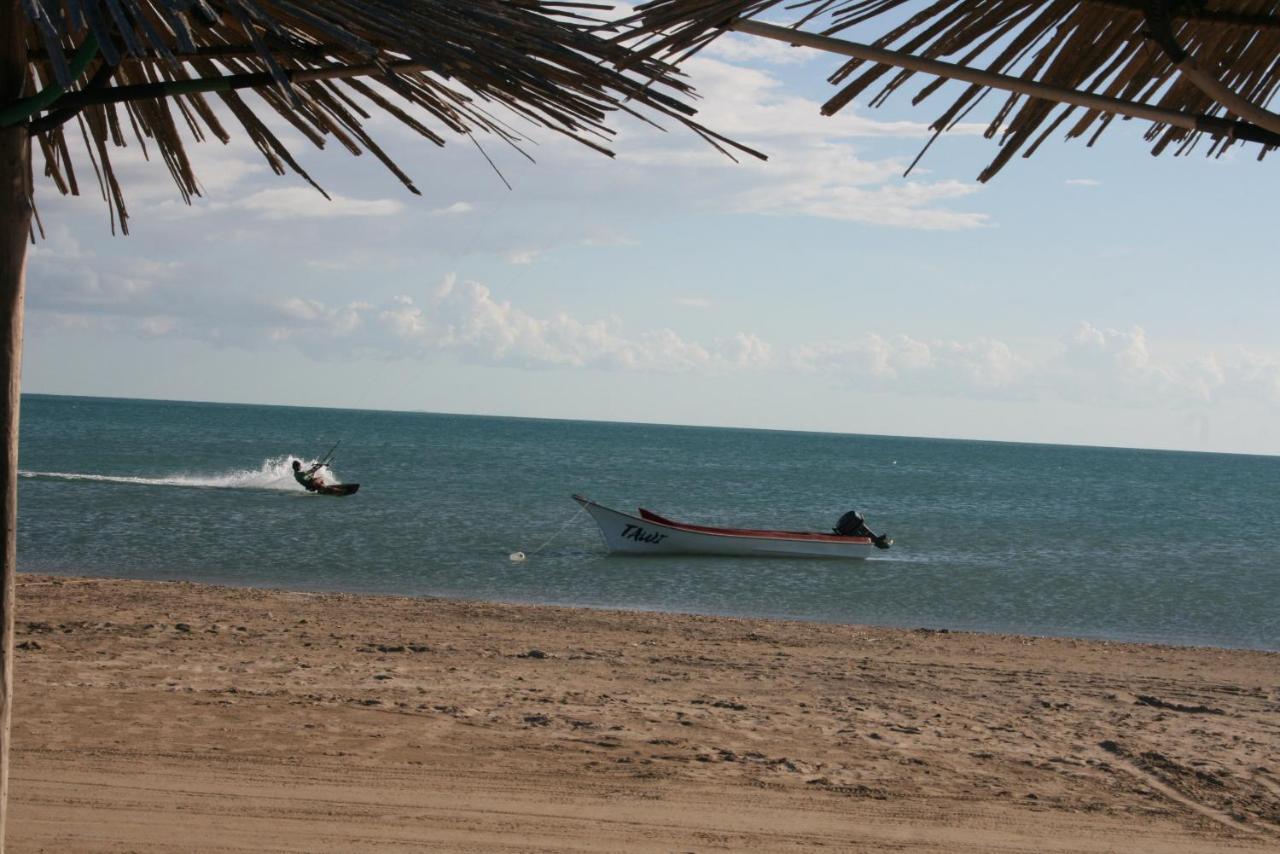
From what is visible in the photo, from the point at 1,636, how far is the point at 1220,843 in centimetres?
571

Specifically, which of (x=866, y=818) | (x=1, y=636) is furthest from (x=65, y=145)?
(x=866, y=818)

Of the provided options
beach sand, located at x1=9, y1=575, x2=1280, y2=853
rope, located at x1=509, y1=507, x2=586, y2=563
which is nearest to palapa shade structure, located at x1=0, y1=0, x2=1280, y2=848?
beach sand, located at x1=9, y1=575, x2=1280, y2=853

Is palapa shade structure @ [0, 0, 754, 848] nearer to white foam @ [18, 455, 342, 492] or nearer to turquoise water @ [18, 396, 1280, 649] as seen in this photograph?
turquoise water @ [18, 396, 1280, 649]

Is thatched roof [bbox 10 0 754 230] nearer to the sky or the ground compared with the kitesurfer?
nearer to the sky

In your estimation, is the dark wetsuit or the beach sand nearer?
the beach sand

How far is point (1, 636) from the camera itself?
2.90 metres

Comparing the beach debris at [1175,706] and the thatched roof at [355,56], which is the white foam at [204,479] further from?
the thatched roof at [355,56]

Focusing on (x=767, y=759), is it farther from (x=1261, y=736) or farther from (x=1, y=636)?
(x=1, y=636)

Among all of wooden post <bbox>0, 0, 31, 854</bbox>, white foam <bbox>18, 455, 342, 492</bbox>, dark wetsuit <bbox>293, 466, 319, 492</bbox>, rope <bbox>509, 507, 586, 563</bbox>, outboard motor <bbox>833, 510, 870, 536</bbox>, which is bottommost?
white foam <bbox>18, 455, 342, 492</bbox>

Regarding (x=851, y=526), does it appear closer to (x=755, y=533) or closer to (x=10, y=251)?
(x=755, y=533)

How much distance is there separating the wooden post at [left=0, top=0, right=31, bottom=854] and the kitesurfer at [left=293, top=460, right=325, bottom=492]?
34910mm

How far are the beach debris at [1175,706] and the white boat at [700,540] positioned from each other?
15.2m

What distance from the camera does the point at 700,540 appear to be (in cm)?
2550

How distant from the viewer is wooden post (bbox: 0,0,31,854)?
2830mm
